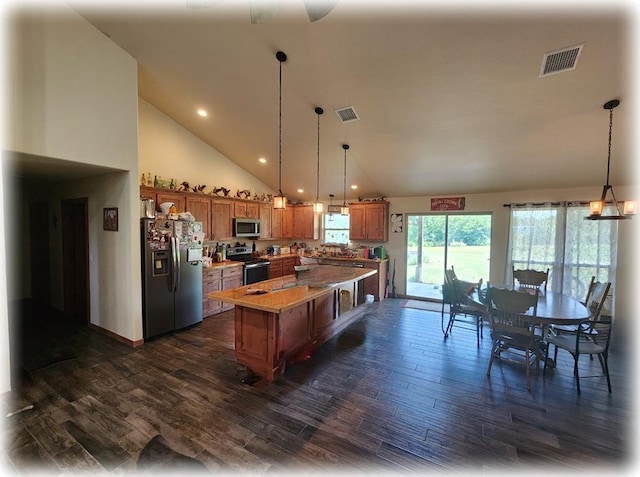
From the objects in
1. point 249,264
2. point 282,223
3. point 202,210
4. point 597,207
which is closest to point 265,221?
point 282,223

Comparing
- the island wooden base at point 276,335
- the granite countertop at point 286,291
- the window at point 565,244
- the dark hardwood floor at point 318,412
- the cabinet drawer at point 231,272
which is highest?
the window at point 565,244

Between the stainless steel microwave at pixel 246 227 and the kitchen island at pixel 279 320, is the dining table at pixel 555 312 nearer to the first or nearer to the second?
the kitchen island at pixel 279 320

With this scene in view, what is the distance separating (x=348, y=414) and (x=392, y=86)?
3598 millimetres

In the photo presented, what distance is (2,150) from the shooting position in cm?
254

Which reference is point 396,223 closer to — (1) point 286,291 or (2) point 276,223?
(2) point 276,223

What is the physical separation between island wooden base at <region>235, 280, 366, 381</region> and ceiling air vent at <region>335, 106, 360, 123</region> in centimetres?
263

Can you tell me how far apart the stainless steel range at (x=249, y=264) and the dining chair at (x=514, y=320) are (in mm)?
4286

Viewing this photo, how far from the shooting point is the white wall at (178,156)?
15.1 ft

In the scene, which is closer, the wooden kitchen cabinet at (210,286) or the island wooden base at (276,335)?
the island wooden base at (276,335)

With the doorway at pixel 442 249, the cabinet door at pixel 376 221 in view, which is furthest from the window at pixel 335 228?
the doorway at pixel 442 249

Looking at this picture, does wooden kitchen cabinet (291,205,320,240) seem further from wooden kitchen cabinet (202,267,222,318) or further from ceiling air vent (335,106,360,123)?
ceiling air vent (335,106,360,123)

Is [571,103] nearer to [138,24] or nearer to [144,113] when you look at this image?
[138,24]

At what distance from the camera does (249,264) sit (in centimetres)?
562

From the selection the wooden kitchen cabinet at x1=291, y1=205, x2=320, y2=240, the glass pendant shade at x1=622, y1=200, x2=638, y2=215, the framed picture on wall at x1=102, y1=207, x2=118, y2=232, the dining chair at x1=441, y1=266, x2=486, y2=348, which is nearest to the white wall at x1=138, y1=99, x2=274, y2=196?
A: the framed picture on wall at x1=102, y1=207, x2=118, y2=232
